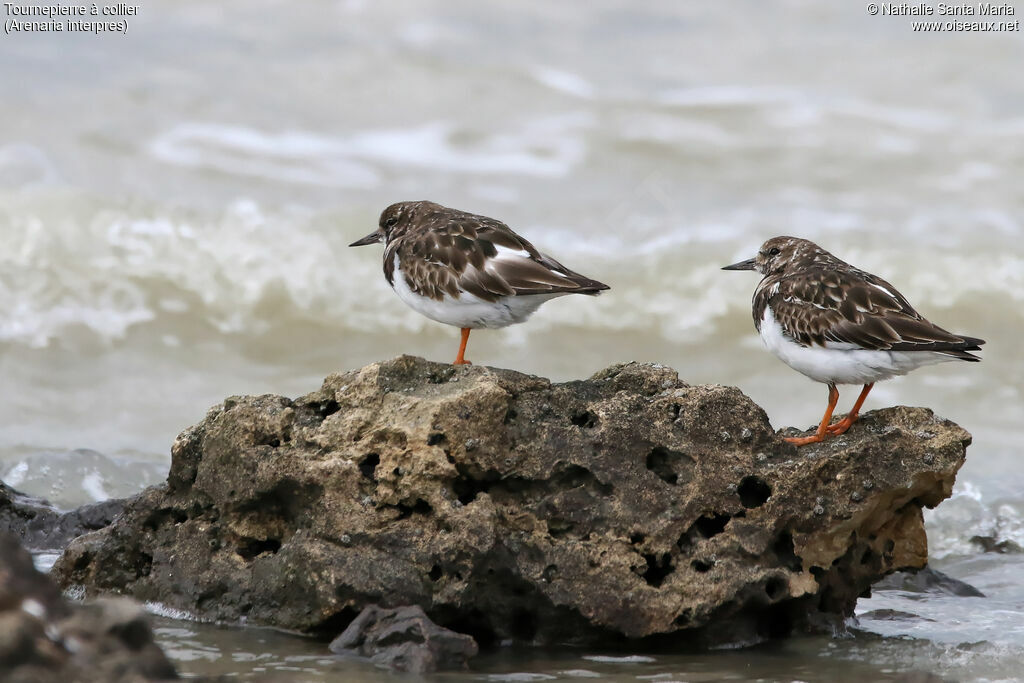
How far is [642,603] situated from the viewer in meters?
5.27

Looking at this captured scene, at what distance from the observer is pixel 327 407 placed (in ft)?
18.7

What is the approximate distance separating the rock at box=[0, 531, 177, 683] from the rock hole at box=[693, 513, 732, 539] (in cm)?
239

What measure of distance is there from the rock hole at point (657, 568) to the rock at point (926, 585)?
2.20 metres

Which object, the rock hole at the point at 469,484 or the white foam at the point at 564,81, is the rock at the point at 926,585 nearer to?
the rock hole at the point at 469,484

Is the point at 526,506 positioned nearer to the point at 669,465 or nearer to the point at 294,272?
the point at 669,465

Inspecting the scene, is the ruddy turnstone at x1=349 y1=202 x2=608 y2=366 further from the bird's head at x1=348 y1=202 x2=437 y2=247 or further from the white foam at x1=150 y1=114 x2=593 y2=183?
the white foam at x1=150 y1=114 x2=593 y2=183

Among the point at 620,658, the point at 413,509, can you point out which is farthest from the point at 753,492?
the point at 413,509

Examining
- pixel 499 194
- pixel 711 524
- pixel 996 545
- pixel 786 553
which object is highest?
pixel 499 194

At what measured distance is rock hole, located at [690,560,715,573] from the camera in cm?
534

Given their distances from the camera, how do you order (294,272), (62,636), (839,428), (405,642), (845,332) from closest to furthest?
(62,636), (405,642), (839,428), (845,332), (294,272)

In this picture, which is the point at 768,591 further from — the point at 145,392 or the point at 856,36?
the point at 856,36

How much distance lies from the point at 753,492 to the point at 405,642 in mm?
1656

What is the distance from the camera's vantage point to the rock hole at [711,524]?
5441 mm

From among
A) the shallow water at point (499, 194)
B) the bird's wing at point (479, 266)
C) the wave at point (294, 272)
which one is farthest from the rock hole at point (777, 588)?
the wave at point (294, 272)
